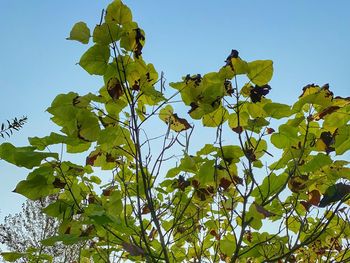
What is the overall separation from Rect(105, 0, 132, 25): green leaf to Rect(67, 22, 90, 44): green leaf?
121 millimetres

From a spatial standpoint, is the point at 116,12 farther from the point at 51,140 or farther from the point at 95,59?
the point at 51,140

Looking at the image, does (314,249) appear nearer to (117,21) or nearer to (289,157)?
(289,157)

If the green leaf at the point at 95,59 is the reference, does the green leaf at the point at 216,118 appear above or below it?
below

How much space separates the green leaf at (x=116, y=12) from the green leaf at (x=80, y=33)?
12 cm

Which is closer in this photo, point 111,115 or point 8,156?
point 8,156

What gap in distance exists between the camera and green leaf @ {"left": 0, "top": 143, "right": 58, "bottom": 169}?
4.51ft

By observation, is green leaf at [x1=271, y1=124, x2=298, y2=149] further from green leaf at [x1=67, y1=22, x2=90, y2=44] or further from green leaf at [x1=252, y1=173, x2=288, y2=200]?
green leaf at [x1=67, y1=22, x2=90, y2=44]

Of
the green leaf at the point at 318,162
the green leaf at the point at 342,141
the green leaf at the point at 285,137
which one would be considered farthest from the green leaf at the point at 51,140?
the green leaf at the point at 342,141

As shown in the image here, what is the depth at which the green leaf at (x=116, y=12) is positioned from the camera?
168cm

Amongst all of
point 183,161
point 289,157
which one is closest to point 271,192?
point 289,157

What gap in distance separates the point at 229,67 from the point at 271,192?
24.3 inches

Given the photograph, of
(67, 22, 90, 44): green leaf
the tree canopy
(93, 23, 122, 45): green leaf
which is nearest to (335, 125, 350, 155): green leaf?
the tree canopy

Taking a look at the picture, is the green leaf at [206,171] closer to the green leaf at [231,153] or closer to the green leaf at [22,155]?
the green leaf at [231,153]

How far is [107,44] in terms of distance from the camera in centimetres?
164
